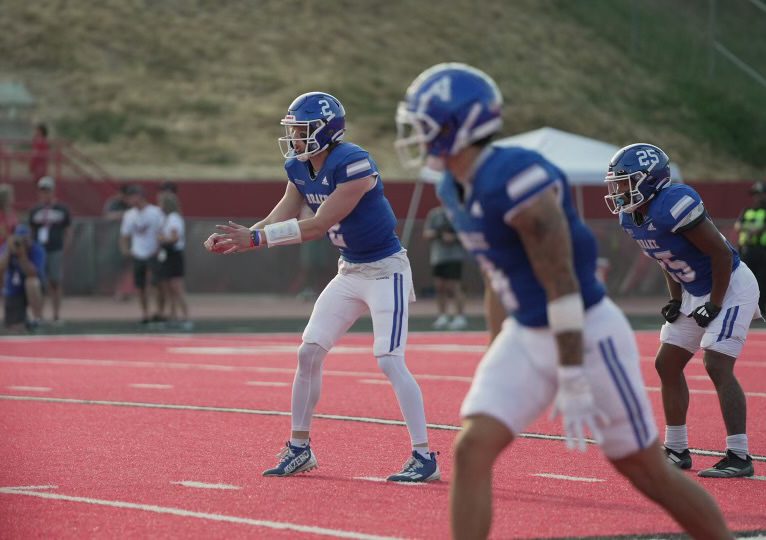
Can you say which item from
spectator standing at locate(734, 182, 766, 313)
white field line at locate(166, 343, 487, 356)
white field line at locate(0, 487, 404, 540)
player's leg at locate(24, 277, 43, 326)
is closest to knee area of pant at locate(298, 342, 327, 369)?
white field line at locate(0, 487, 404, 540)

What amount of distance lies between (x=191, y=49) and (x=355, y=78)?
5675 mm

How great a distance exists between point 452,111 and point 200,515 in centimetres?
253

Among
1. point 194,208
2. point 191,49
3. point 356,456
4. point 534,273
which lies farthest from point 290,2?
point 534,273

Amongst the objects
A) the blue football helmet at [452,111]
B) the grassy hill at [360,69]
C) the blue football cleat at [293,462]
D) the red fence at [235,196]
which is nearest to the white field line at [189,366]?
the blue football cleat at [293,462]

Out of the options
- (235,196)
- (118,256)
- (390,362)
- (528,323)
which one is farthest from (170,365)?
(235,196)

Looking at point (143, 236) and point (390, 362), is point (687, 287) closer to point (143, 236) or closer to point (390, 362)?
point (390, 362)

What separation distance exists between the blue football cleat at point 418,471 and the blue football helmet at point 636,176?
177cm

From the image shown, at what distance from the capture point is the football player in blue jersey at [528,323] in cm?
482

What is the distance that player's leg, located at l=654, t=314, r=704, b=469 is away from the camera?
8211mm

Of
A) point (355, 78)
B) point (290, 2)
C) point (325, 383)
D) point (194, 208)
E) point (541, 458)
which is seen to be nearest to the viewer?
point (541, 458)

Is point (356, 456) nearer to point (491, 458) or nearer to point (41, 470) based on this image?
point (41, 470)

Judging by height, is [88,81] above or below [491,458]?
above

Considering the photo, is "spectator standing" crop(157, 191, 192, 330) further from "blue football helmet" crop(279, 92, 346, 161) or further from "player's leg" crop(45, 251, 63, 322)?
"blue football helmet" crop(279, 92, 346, 161)

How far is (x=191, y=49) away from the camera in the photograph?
48.6m
